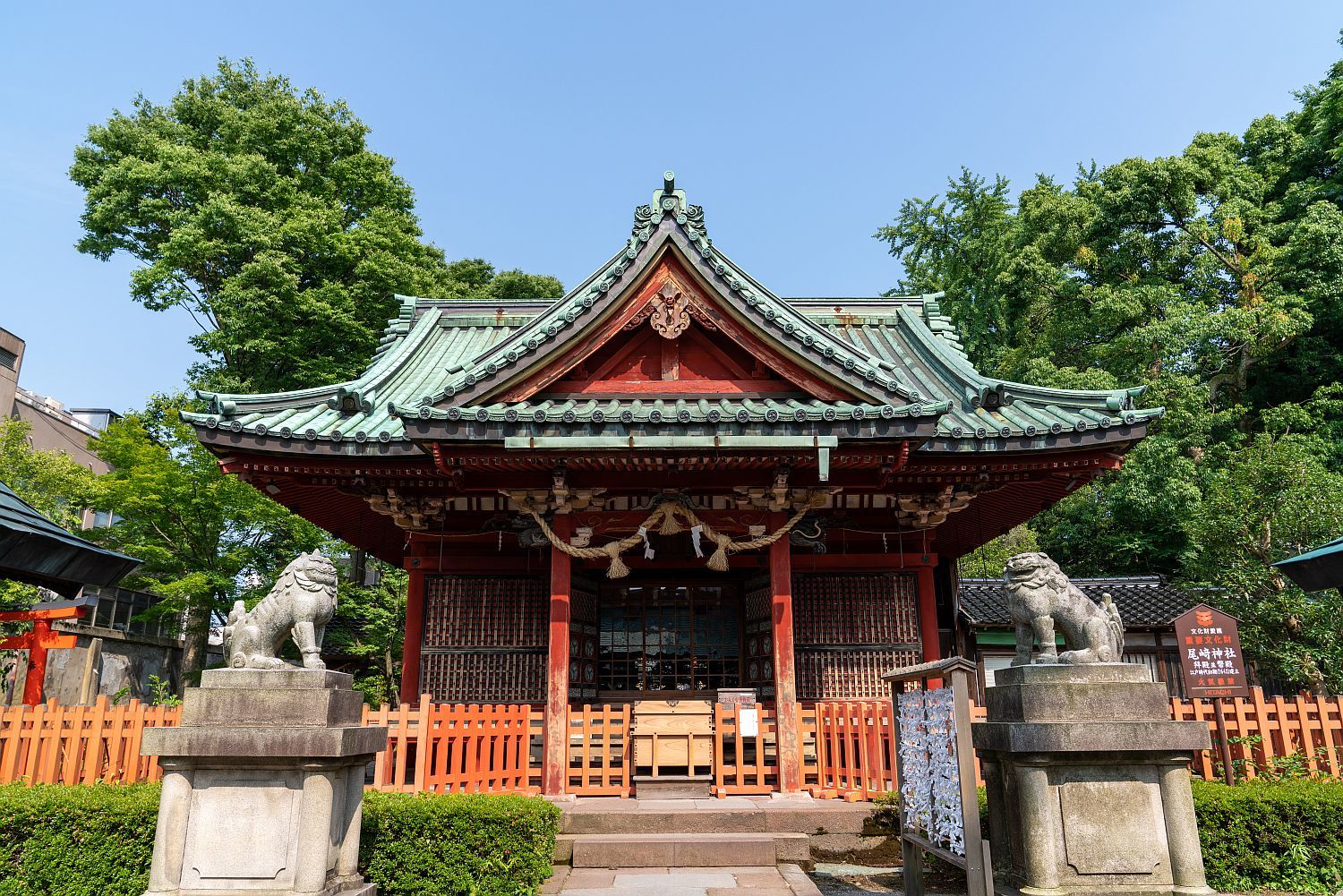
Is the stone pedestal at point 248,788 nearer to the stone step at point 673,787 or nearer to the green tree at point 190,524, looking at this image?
the stone step at point 673,787

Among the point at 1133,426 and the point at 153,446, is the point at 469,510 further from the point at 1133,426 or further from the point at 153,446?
the point at 153,446

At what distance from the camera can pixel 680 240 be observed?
456 inches

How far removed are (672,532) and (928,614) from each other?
15.6 ft

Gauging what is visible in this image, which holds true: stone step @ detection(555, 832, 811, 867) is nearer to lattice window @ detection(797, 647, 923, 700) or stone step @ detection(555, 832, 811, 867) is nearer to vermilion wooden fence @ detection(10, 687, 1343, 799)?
vermilion wooden fence @ detection(10, 687, 1343, 799)

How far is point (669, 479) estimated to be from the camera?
1178 cm

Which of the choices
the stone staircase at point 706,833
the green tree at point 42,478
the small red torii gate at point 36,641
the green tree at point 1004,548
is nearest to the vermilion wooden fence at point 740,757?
the stone staircase at point 706,833

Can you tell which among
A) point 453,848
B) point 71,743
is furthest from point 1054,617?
point 71,743

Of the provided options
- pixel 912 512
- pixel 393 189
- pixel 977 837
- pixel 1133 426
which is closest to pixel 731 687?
pixel 912 512

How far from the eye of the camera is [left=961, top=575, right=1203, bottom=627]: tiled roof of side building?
21562mm

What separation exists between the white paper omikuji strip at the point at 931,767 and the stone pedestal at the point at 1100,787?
430 mm

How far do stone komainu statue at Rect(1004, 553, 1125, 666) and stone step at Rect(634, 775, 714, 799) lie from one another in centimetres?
485

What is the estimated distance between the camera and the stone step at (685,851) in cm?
851

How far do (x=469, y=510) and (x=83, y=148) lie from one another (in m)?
27.2

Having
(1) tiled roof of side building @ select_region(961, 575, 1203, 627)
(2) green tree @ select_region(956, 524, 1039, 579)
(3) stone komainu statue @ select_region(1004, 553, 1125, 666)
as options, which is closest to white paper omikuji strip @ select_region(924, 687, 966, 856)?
(3) stone komainu statue @ select_region(1004, 553, 1125, 666)
